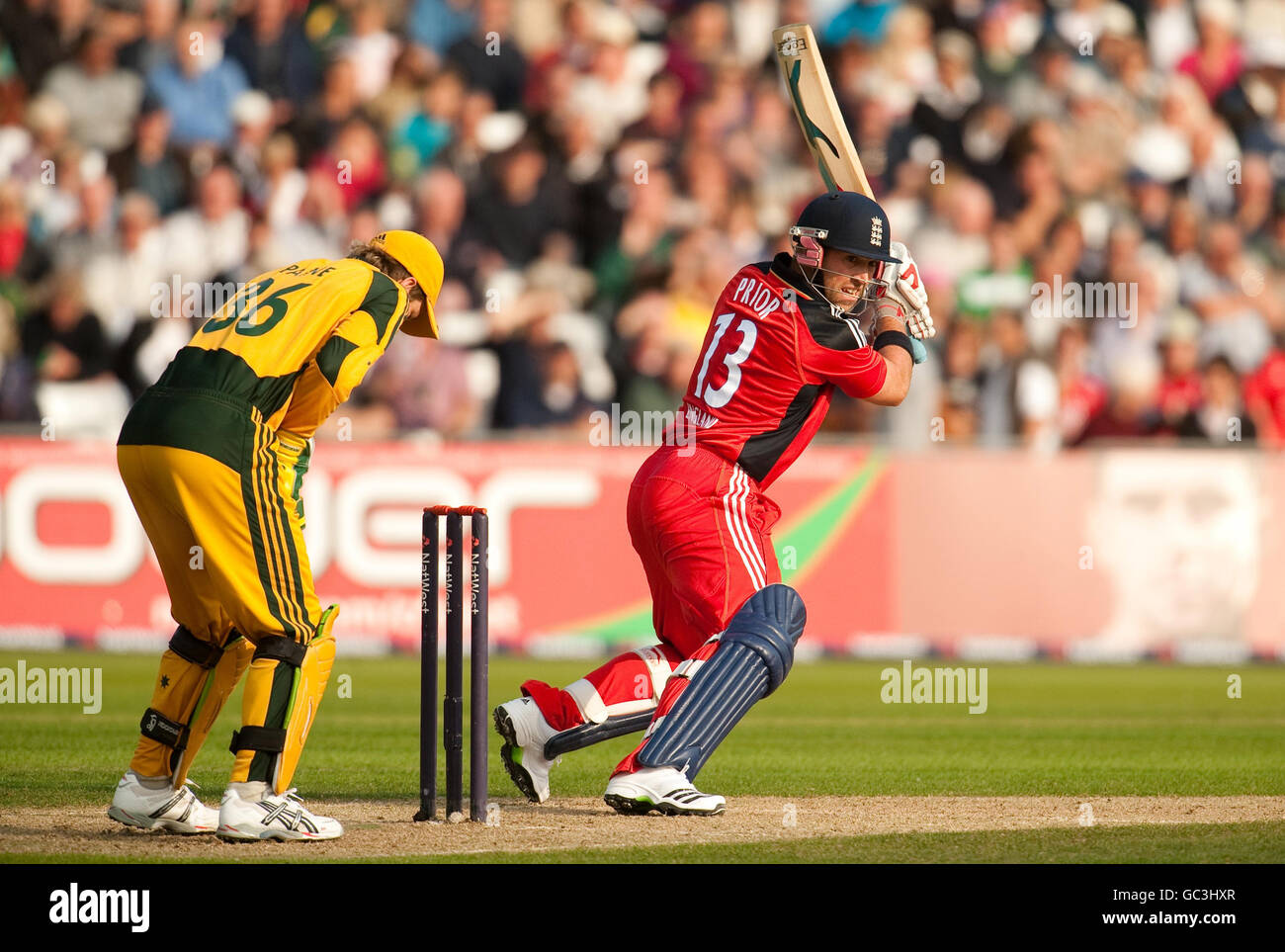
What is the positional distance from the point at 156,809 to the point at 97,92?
1174cm

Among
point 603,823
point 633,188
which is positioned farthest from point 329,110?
point 603,823

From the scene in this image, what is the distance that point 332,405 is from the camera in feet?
22.2

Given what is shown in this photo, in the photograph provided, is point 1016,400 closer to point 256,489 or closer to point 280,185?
point 280,185

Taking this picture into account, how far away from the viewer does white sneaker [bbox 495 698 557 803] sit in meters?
7.61

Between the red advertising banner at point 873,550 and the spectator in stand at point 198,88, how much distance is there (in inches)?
176

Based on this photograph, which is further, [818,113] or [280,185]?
[280,185]

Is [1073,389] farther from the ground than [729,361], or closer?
farther from the ground

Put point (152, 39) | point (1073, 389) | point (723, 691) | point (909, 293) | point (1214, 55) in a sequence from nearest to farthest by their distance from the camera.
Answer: point (723, 691), point (909, 293), point (1073, 389), point (152, 39), point (1214, 55)

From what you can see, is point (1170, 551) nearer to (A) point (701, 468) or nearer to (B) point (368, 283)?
(A) point (701, 468)

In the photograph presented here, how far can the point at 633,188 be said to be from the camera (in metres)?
16.6

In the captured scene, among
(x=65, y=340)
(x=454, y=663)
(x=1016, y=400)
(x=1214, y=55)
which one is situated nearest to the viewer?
(x=454, y=663)

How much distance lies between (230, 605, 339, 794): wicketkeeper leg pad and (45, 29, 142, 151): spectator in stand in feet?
37.8

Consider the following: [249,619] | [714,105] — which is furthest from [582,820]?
[714,105]

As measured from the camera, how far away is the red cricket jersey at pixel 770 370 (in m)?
7.33
